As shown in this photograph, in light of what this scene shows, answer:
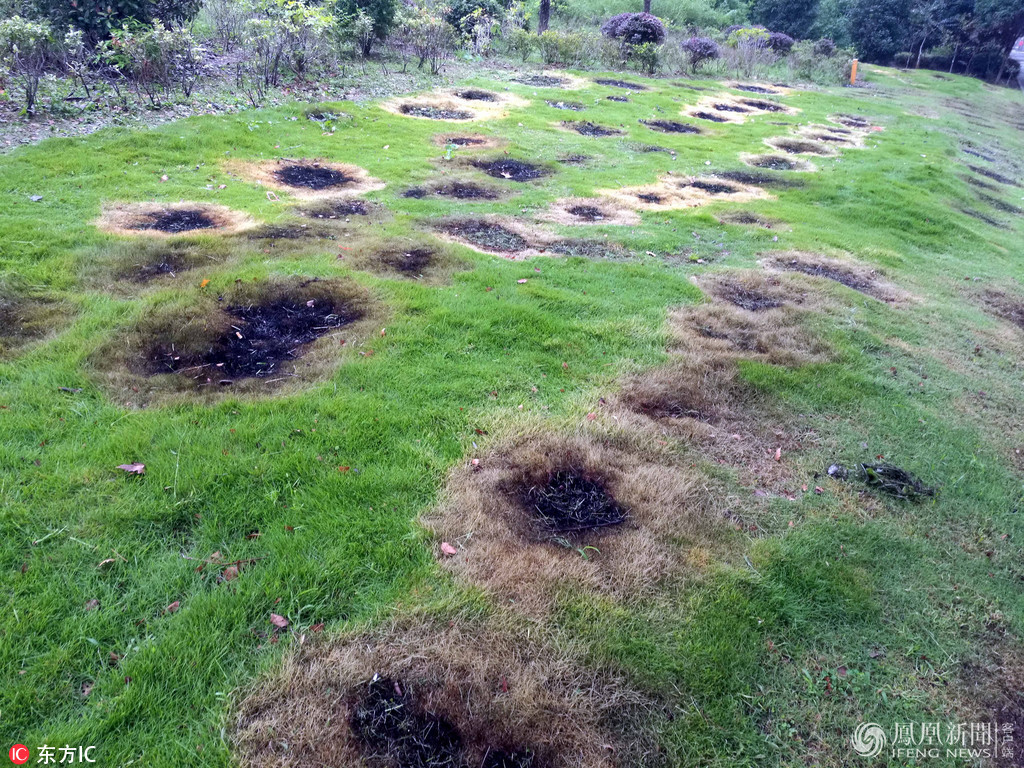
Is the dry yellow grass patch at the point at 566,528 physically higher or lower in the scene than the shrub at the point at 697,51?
lower

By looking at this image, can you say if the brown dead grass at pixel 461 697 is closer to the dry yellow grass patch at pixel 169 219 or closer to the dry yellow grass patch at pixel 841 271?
the dry yellow grass patch at pixel 169 219

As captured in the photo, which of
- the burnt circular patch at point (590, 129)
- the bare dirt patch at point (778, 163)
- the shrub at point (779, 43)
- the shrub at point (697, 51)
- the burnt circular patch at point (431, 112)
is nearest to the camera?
the bare dirt patch at point (778, 163)

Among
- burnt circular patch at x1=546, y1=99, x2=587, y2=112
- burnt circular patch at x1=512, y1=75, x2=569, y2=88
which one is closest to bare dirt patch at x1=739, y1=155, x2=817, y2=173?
burnt circular patch at x1=546, y1=99, x2=587, y2=112

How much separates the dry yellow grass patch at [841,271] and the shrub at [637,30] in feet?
52.4

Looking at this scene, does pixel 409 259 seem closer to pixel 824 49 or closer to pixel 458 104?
pixel 458 104

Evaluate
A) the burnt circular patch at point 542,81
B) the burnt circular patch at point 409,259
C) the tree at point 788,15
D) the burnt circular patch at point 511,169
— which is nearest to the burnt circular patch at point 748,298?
the burnt circular patch at point 409,259

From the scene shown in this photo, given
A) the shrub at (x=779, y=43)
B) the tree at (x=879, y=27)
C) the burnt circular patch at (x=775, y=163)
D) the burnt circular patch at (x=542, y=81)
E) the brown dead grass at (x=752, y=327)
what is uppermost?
the tree at (x=879, y=27)

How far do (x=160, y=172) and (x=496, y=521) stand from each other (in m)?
6.84

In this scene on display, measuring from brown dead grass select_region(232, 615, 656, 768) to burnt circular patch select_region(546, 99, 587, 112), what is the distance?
13.4 metres

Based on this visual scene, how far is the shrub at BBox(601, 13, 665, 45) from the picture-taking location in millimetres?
19828

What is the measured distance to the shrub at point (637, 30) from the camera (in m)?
19.8

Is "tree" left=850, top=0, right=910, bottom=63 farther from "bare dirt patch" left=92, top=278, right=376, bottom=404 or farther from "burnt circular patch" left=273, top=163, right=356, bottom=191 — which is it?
"bare dirt patch" left=92, top=278, right=376, bottom=404

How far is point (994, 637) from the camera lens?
2.99 meters

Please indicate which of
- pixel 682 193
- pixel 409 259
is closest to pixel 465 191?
pixel 409 259
